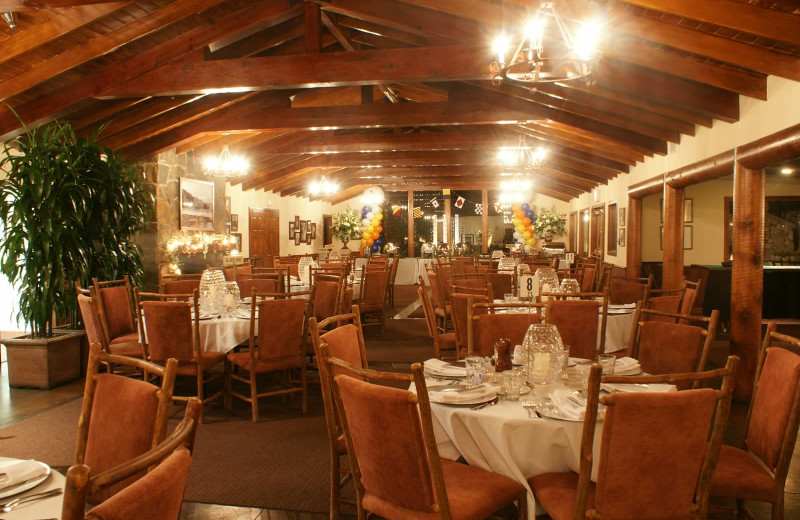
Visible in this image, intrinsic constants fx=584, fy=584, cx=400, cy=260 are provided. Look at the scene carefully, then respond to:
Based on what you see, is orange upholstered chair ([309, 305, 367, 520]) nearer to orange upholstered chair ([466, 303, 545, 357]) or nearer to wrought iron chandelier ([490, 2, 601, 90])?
orange upholstered chair ([466, 303, 545, 357])

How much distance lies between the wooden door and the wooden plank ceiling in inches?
152

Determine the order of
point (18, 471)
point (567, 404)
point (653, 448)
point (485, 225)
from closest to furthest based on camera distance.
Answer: point (18, 471) → point (653, 448) → point (567, 404) → point (485, 225)

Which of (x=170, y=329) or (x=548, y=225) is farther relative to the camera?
(x=548, y=225)

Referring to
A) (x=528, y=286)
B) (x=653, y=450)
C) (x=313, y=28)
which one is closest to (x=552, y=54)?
(x=653, y=450)

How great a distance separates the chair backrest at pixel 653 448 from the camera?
5.73ft

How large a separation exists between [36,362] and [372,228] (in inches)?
520

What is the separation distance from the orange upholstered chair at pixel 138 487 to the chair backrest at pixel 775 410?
6.82ft

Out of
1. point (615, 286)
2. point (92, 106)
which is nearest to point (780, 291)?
point (615, 286)

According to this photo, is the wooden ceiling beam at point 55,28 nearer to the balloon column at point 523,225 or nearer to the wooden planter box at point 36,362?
the wooden planter box at point 36,362

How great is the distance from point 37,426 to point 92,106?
4.01 meters

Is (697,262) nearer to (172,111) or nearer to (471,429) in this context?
(172,111)

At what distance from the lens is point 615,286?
20.6 feet

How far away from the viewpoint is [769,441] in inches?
90.0

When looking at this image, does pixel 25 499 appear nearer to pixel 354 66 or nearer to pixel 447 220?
pixel 354 66
